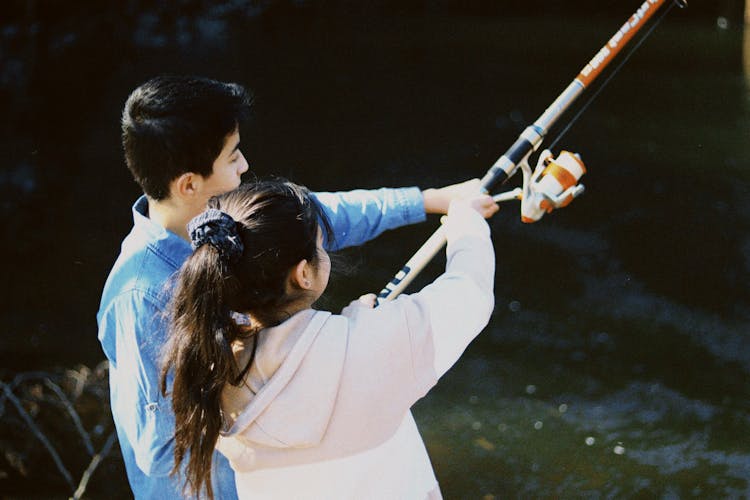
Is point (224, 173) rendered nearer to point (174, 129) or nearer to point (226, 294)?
point (174, 129)

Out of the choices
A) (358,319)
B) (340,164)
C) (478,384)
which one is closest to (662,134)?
(340,164)

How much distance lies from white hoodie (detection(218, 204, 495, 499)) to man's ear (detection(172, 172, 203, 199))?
0.96 feet

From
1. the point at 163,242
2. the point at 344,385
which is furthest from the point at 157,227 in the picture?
the point at 344,385

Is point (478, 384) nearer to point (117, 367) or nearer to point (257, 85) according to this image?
point (117, 367)

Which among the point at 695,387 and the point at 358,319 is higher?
the point at 358,319

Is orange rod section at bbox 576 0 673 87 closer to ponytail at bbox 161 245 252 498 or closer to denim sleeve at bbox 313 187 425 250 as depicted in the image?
denim sleeve at bbox 313 187 425 250

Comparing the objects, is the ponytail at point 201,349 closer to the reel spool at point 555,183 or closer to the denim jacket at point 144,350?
the denim jacket at point 144,350

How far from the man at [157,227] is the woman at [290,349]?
0.30 ft

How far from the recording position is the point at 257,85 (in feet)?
14.1

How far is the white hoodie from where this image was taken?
3.39 feet

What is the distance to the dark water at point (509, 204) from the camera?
8.18ft

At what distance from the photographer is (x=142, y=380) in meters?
1.15

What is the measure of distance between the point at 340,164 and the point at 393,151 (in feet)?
0.78

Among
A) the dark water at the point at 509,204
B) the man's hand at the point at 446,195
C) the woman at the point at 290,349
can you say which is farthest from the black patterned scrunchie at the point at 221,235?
the dark water at the point at 509,204
